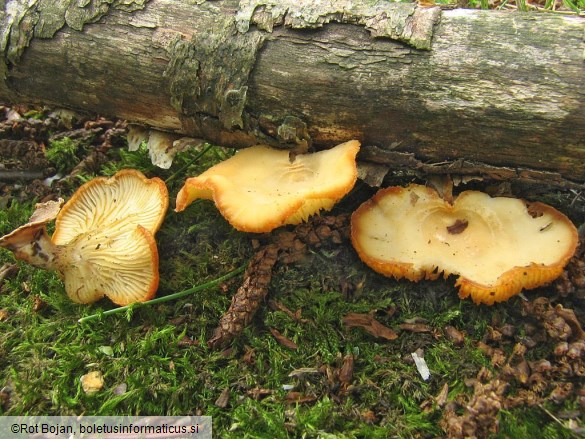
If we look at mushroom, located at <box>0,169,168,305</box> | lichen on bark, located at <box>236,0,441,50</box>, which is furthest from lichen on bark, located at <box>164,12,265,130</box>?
mushroom, located at <box>0,169,168,305</box>

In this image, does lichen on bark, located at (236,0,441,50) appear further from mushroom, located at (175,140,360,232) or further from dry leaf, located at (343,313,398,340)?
dry leaf, located at (343,313,398,340)

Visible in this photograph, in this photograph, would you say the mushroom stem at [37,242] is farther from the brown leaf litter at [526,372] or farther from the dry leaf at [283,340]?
the brown leaf litter at [526,372]

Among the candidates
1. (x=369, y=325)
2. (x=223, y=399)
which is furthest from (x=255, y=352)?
(x=369, y=325)

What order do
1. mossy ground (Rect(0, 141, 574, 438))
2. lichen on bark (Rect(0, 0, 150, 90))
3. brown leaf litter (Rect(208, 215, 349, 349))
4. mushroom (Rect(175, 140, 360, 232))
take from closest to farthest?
mossy ground (Rect(0, 141, 574, 438)) < mushroom (Rect(175, 140, 360, 232)) < brown leaf litter (Rect(208, 215, 349, 349)) < lichen on bark (Rect(0, 0, 150, 90))

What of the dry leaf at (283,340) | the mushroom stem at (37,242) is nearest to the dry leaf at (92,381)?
the mushroom stem at (37,242)

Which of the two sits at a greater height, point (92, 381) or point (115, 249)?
point (115, 249)

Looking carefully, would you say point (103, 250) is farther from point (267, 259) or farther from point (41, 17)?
point (41, 17)
